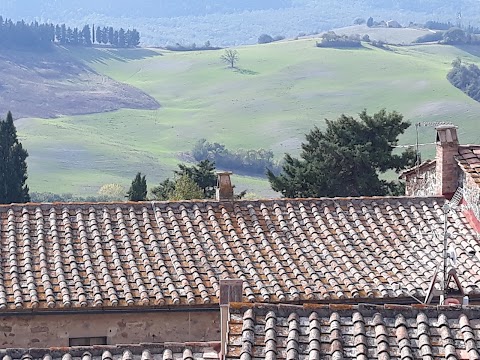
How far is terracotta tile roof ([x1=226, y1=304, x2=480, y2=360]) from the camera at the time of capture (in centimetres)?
1297

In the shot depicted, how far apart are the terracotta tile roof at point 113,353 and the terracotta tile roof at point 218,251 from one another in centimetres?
576

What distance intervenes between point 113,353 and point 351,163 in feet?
102

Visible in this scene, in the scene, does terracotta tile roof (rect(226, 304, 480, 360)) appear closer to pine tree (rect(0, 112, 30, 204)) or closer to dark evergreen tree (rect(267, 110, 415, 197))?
dark evergreen tree (rect(267, 110, 415, 197))

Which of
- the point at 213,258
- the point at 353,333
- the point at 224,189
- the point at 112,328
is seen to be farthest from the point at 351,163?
the point at 353,333

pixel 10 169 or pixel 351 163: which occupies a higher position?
pixel 351 163

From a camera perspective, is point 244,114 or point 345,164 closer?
point 345,164

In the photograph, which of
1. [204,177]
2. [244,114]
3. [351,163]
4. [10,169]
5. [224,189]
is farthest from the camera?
[244,114]

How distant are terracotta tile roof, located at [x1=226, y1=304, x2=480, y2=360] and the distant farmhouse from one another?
3862mm

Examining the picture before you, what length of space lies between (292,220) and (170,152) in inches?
5146

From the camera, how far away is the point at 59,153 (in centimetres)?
14700

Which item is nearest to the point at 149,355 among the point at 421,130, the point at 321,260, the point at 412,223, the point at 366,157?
the point at 321,260

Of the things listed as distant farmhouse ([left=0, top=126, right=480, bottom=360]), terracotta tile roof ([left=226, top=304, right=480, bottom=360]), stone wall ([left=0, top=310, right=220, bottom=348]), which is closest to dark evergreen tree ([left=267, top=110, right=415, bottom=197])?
distant farmhouse ([left=0, top=126, right=480, bottom=360])

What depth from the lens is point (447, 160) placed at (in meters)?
24.5

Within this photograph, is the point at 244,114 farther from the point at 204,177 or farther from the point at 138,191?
the point at 138,191
